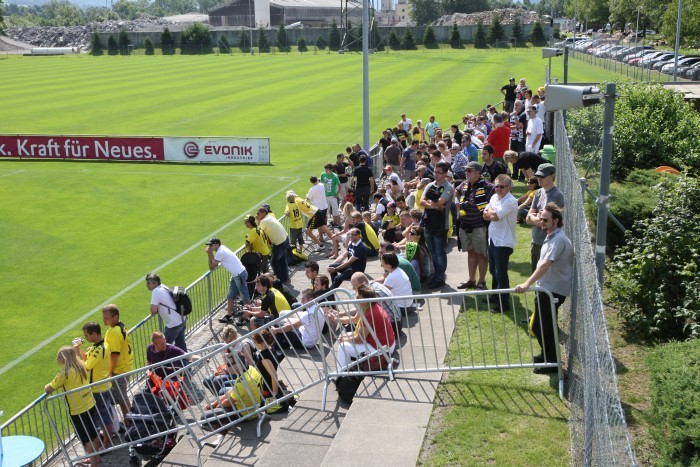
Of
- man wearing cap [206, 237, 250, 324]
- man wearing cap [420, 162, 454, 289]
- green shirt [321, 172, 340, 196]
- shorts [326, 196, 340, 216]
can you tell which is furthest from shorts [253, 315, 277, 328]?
shorts [326, 196, 340, 216]

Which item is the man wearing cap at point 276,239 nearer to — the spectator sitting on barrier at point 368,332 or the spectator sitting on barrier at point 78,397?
the spectator sitting on barrier at point 78,397

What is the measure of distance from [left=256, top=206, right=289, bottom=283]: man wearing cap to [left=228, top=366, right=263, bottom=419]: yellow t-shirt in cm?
537

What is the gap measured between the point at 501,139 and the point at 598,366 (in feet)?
45.2

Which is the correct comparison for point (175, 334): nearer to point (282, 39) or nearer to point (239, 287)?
point (239, 287)

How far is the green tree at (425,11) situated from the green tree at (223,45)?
67222 mm

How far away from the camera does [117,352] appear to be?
10.2 metres

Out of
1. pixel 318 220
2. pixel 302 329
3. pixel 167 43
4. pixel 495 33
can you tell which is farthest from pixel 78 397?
pixel 167 43

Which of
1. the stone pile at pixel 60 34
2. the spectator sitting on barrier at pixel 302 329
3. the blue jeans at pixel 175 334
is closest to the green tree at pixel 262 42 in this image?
the stone pile at pixel 60 34

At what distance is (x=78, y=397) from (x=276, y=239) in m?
5.76

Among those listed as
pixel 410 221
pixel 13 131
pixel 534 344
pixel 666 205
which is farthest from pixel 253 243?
pixel 13 131

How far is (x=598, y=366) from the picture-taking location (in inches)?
202

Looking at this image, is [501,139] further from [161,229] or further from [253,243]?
[161,229]

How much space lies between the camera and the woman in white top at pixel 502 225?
34.6ft

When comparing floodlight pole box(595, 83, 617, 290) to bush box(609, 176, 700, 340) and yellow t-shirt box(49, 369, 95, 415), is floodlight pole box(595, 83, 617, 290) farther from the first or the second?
yellow t-shirt box(49, 369, 95, 415)
